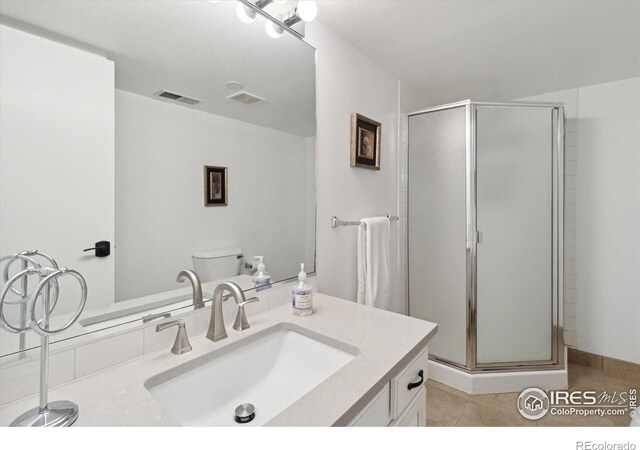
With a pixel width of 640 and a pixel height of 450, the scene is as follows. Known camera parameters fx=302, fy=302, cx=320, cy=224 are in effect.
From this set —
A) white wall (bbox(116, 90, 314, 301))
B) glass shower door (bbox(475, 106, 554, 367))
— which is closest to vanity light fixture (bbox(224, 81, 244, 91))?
white wall (bbox(116, 90, 314, 301))

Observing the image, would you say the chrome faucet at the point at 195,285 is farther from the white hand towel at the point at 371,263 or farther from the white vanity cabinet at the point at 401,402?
the white hand towel at the point at 371,263

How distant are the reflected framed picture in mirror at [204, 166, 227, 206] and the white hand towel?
0.80 meters

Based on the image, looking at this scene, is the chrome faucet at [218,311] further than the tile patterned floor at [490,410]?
No

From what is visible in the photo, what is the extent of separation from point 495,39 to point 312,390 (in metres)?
1.80

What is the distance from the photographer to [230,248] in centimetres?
104

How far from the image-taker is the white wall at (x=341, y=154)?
1396 mm

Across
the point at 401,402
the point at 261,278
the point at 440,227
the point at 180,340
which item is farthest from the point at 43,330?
the point at 440,227

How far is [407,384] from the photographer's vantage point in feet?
2.73

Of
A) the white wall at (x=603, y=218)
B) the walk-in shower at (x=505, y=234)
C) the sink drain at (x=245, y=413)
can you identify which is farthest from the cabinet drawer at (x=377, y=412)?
the white wall at (x=603, y=218)

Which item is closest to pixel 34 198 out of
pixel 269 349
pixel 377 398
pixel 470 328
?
pixel 269 349

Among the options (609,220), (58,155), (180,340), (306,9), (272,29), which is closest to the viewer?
(58,155)

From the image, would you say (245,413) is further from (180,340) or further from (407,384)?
(407,384)

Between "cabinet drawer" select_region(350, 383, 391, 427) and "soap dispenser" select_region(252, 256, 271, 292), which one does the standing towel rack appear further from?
"cabinet drawer" select_region(350, 383, 391, 427)

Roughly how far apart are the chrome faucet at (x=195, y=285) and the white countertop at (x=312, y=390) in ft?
0.32
